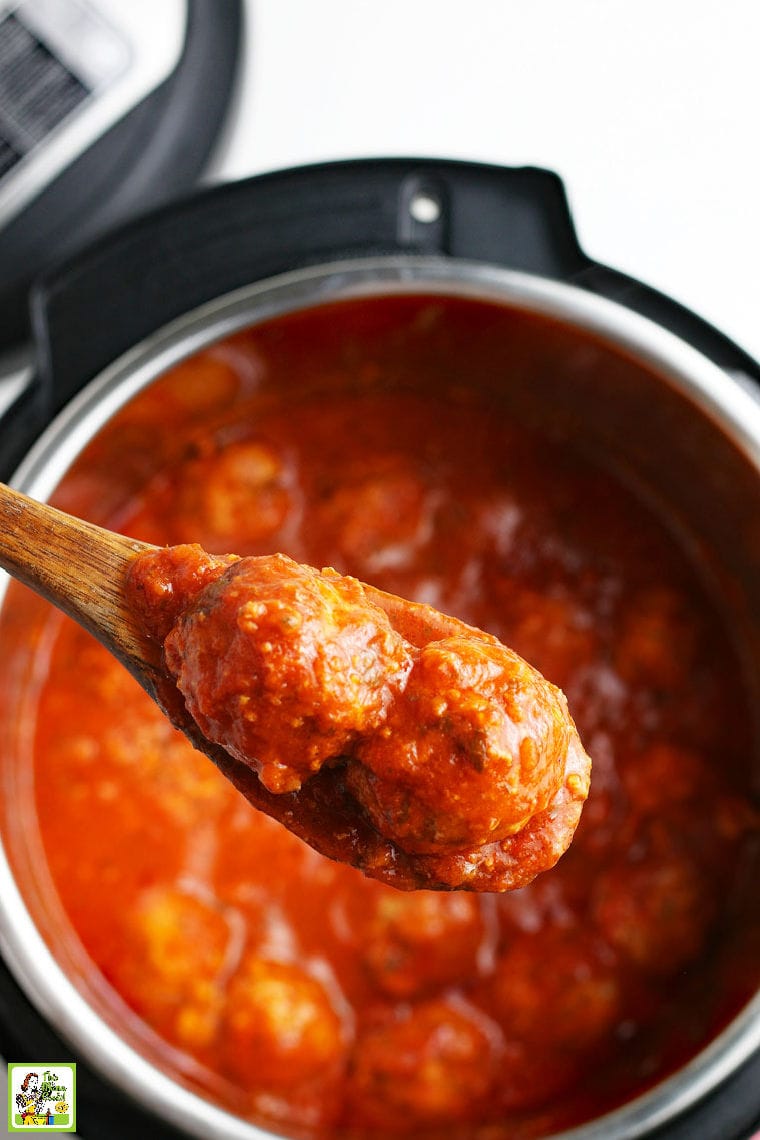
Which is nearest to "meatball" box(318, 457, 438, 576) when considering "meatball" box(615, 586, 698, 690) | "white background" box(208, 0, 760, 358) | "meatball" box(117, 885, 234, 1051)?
"meatball" box(615, 586, 698, 690)

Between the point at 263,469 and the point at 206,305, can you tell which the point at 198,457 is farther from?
the point at 206,305

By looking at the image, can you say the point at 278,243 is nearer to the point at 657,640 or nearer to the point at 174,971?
the point at 657,640

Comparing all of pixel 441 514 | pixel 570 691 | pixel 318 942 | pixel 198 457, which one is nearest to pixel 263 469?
pixel 198 457

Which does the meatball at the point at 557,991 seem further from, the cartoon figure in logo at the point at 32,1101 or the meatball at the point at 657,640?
the cartoon figure in logo at the point at 32,1101

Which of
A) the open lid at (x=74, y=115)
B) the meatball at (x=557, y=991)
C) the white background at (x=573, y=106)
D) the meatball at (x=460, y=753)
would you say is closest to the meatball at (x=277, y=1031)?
the meatball at (x=557, y=991)

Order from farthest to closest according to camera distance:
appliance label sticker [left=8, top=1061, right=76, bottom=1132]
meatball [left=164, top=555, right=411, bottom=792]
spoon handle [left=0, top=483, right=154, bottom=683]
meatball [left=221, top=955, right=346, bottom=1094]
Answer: meatball [left=221, top=955, right=346, bottom=1094] → appliance label sticker [left=8, top=1061, right=76, bottom=1132] → spoon handle [left=0, top=483, right=154, bottom=683] → meatball [left=164, top=555, right=411, bottom=792]

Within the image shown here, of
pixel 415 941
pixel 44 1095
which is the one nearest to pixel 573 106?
pixel 415 941

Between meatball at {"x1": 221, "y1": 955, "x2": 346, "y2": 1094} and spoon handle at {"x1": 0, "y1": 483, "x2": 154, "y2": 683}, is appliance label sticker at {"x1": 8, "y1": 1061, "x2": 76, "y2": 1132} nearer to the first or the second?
meatball at {"x1": 221, "y1": 955, "x2": 346, "y2": 1094}
